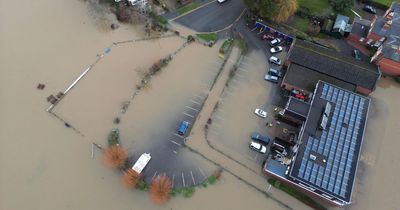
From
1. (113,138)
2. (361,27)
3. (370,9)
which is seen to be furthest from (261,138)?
(370,9)

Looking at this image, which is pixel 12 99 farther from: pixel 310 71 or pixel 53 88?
pixel 310 71

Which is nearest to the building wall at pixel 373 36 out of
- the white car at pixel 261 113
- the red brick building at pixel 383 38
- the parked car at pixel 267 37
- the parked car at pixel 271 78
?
the red brick building at pixel 383 38

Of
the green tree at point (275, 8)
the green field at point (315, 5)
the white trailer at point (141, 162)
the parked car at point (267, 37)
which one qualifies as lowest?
the white trailer at point (141, 162)

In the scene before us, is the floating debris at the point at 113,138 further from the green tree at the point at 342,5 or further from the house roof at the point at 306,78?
the green tree at the point at 342,5

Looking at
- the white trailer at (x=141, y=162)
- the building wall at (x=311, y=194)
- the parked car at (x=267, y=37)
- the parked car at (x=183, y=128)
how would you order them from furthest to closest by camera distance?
the parked car at (x=267, y=37)
the parked car at (x=183, y=128)
the white trailer at (x=141, y=162)
the building wall at (x=311, y=194)

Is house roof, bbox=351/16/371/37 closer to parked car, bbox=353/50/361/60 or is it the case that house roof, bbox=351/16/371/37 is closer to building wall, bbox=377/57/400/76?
parked car, bbox=353/50/361/60

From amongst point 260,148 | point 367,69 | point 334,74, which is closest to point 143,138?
point 260,148
